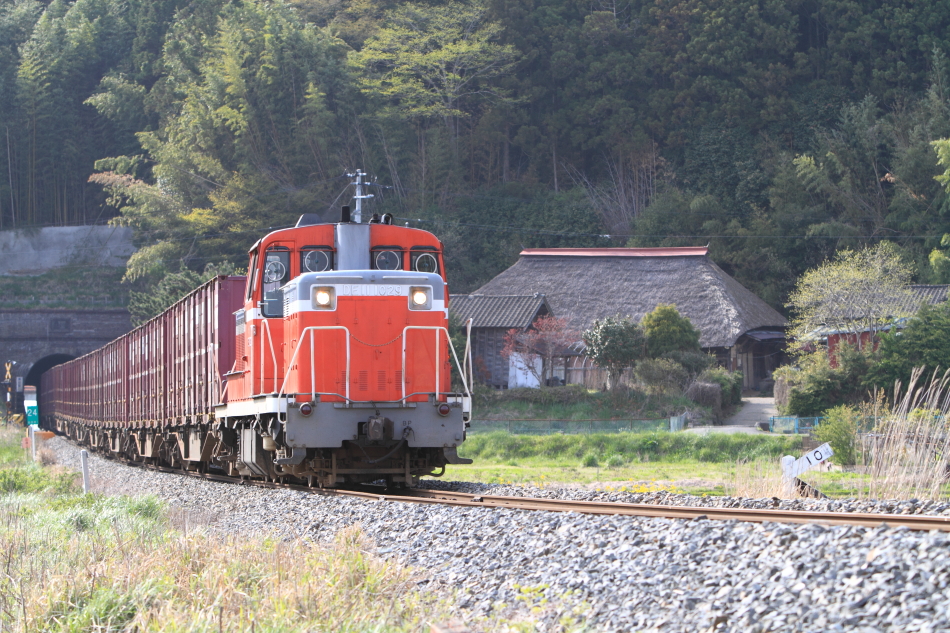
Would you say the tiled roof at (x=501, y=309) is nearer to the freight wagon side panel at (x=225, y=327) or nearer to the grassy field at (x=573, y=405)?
the grassy field at (x=573, y=405)

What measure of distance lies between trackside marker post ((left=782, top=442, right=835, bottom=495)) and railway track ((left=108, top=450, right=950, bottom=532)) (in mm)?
2689

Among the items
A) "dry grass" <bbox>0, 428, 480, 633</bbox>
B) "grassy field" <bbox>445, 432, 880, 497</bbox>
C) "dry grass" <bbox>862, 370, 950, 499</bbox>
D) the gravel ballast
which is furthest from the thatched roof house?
"dry grass" <bbox>0, 428, 480, 633</bbox>

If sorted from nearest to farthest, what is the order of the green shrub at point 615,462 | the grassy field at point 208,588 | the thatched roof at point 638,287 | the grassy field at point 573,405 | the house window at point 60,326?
the grassy field at point 208,588, the green shrub at point 615,462, the grassy field at point 573,405, the thatched roof at point 638,287, the house window at point 60,326

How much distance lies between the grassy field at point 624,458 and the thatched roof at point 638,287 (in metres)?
14.5

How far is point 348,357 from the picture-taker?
1055 centimetres

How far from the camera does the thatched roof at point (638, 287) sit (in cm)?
3806

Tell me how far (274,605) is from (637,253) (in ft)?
127

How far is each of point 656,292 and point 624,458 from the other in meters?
19.0

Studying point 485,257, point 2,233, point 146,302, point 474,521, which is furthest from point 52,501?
point 2,233

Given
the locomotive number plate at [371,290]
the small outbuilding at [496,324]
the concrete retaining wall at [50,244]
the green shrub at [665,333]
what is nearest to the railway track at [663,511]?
the locomotive number plate at [371,290]

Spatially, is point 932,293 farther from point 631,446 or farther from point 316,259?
point 316,259

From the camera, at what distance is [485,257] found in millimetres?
52031

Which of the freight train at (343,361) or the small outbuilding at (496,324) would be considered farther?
the small outbuilding at (496,324)

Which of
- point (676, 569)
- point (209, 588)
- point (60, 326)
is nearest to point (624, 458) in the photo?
point (676, 569)
